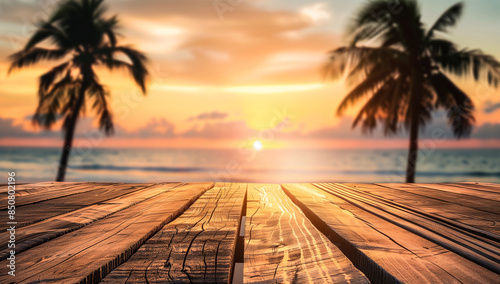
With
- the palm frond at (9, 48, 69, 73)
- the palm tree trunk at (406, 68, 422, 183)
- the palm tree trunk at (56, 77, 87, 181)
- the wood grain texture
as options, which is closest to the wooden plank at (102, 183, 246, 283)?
the wood grain texture

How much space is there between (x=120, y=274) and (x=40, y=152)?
46996 mm

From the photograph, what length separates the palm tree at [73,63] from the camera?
1184cm

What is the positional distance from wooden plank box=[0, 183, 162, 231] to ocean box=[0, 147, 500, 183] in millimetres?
20354

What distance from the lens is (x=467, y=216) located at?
196 centimetres

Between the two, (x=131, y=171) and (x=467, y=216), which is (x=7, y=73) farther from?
(x=131, y=171)

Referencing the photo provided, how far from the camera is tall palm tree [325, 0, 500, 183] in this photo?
1080cm

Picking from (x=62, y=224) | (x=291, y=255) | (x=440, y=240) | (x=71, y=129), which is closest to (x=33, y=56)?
(x=71, y=129)

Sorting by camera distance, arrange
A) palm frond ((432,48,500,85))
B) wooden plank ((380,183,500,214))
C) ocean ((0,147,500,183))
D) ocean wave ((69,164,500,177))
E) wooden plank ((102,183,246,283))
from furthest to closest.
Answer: ocean wave ((69,164,500,177)) → ocean ((0,147,500,183)) → palm frond ((432,48,500,85)) → wooden plank ((380,183,500,214)) → wooden plank ((102,183,246,283))

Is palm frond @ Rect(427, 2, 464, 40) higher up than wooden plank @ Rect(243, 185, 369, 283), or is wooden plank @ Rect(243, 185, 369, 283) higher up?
palm frond @ Rect(427, 2, 464, 40)

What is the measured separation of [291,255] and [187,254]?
306 millimetres

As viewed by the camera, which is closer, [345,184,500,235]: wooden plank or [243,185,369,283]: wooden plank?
[243,185,369,283]: wooden plank

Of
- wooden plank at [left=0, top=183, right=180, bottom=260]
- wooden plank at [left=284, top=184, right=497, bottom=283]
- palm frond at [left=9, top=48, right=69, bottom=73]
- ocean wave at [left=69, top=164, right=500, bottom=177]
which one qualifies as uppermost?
palm frond at [left=9, top=48, right=69, bottom=73]

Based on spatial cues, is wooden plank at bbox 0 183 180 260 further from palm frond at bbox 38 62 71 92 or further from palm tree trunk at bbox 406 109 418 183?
palm frond at bbox 38 62 71 92

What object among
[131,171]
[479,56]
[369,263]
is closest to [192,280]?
[369,263]
